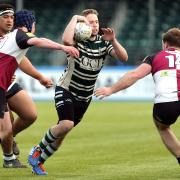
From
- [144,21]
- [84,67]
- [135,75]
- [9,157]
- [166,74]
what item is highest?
[135,75]

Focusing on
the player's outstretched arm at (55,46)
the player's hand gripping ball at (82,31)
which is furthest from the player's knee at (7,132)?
the player's outstretched arm at (55,46)

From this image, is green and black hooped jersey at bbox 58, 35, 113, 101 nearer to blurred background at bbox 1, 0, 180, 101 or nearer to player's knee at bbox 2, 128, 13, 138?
player's knee at bbox 2, 128, 13, 138

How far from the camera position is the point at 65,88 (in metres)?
10.1

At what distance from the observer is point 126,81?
29.4ft

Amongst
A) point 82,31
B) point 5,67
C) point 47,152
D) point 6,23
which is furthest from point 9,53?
point 47,152

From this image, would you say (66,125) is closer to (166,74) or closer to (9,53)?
(9,53)

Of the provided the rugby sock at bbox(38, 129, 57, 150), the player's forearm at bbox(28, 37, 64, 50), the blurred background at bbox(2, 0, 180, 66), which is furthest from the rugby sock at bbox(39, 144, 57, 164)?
the blurred background at bbox(2, 0, 180, 66)

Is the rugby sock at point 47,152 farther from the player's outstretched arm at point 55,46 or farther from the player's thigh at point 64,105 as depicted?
the player's outstretched arm at point 55,46

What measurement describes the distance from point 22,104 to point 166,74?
2.62 metres

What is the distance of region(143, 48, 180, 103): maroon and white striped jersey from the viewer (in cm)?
939

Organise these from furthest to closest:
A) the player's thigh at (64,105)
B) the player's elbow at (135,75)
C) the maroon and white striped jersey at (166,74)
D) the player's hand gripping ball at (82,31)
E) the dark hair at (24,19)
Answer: the dark hair at (24,19) < the player's thigh at (64,105) < the player's hand gripping ball at (82,31) < the maroon and white striped jersey at (166,74) < the player's elbow at (135,75)

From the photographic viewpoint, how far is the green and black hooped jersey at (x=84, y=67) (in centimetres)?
1003

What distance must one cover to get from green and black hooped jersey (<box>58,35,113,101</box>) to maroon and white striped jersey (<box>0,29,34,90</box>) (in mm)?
825

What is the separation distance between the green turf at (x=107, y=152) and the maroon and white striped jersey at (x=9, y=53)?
4.49 ft
